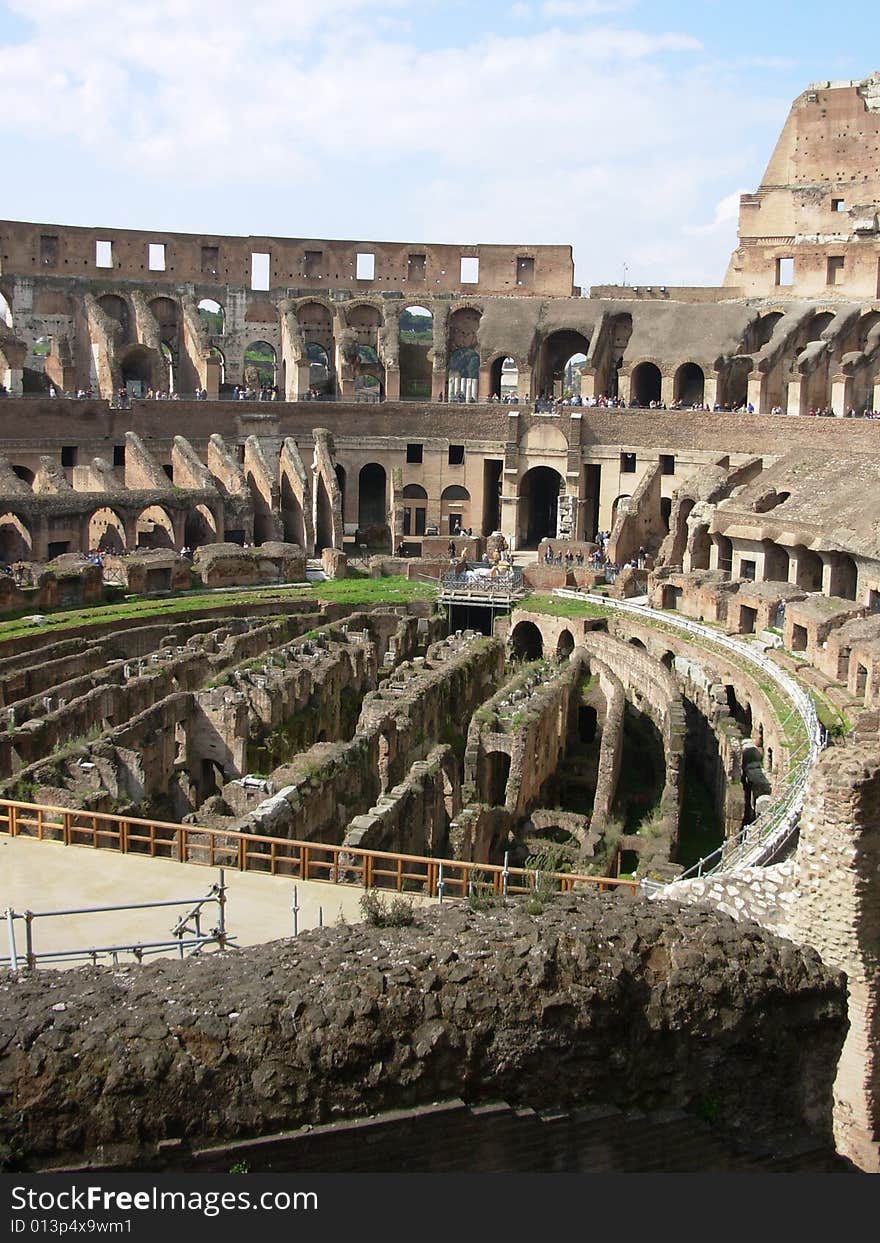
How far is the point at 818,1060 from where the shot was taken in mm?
9898

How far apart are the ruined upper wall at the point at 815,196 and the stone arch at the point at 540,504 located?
11.1 metres

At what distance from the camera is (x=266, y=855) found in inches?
559

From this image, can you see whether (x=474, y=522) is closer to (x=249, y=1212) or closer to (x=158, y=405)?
(x=158, y=405)

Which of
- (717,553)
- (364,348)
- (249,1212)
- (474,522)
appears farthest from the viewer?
(364,348)

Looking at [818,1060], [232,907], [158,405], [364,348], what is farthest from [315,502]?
[818,1060]

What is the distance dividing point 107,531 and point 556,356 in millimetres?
22000

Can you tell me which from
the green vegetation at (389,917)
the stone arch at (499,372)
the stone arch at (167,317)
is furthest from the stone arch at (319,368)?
the green vegetation at (389,917)

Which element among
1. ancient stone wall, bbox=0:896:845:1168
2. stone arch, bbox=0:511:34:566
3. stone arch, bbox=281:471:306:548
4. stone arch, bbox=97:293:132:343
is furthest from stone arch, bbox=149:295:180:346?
ancient stone wall, bbox=0:896:845:1168

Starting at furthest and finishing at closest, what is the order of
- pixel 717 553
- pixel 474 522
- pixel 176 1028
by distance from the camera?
pixel 474 522
pixel 717 553
pixel 176 1028

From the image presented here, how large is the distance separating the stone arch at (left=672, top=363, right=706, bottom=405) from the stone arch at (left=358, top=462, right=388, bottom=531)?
38.9ft

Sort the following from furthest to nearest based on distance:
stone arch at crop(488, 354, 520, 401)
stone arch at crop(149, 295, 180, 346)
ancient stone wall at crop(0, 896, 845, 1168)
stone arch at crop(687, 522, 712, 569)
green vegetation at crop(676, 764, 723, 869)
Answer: stone arch at crop(149, 295, 180, 346), stone arch at crop(488, 354, 520, 401), stone arch at crop(687, 522, 712, 569), green vegetation at crop(676, 764, 723, 869), ancient stone wall at crop(0, 896, 845, 1168)

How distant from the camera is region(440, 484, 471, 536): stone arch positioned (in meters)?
48.3

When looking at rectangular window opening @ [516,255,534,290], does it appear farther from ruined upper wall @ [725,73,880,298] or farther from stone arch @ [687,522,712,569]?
stone arch @ [687,522,712,569]

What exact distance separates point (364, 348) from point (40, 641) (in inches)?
1074
